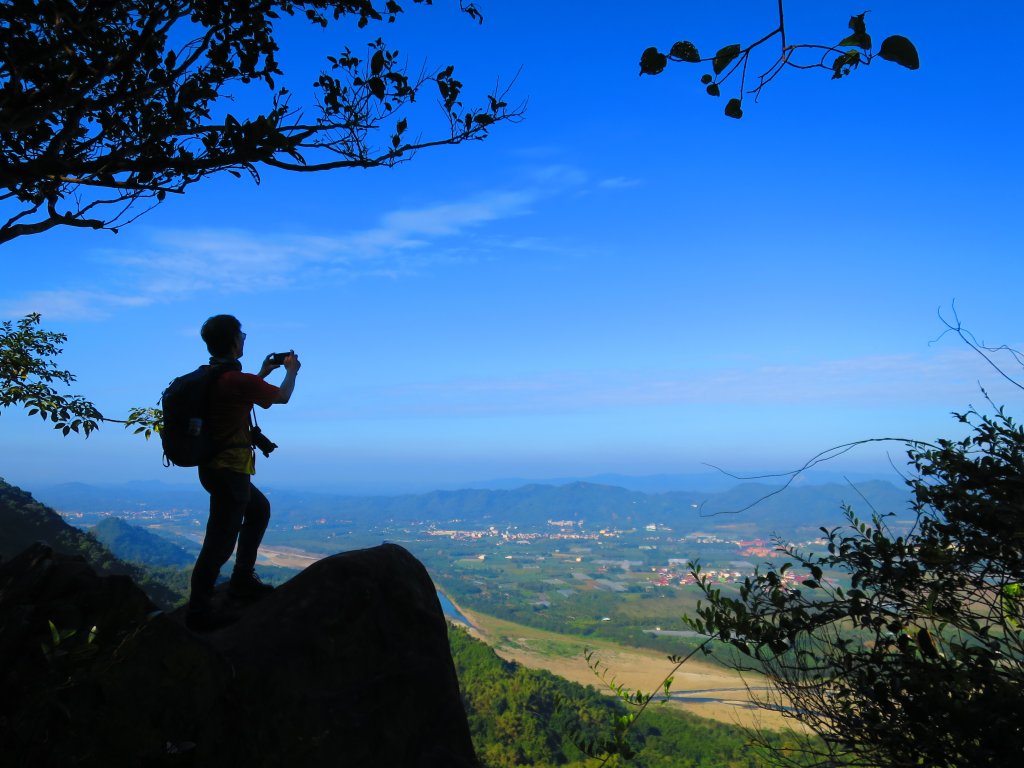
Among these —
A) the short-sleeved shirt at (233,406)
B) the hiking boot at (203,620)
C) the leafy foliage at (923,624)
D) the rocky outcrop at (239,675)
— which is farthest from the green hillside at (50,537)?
the leafy foliage at (923,624)

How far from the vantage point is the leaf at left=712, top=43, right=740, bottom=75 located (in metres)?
1.81

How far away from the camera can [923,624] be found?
3945 millimetres

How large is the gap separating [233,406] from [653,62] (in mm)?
4299

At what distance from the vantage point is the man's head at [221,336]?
5129mm

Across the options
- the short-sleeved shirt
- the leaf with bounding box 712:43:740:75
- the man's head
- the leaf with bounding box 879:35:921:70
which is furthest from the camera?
the man's head

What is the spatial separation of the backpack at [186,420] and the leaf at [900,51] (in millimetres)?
4791

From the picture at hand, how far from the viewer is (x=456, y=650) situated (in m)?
50.2

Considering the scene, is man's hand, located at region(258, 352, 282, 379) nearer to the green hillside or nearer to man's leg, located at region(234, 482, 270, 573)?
man's leg, located at region(234, 482, 270, 573)

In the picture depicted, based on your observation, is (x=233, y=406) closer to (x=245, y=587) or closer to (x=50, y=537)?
(x=245, y=587)

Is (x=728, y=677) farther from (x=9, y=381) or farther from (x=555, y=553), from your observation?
(x=555, y=553)

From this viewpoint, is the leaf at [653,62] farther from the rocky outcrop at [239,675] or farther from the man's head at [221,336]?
the man's head at [221,336]

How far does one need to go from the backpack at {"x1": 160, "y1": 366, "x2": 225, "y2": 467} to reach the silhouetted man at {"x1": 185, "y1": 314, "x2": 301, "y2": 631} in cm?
12

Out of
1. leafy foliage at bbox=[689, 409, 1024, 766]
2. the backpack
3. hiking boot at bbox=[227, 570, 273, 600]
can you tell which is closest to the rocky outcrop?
hiking boot at bbox=[227, 570, 273, 600]

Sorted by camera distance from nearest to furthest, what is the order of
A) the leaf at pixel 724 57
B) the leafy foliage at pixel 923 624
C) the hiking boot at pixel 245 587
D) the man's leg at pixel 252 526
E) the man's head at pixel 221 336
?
the leaf at pixel 724 57, the leafy foliage at pixel 923 624, the man's head at pixel 221 336, the man's leg at pixel 252 526, the hiking boot at pixel 245 587
